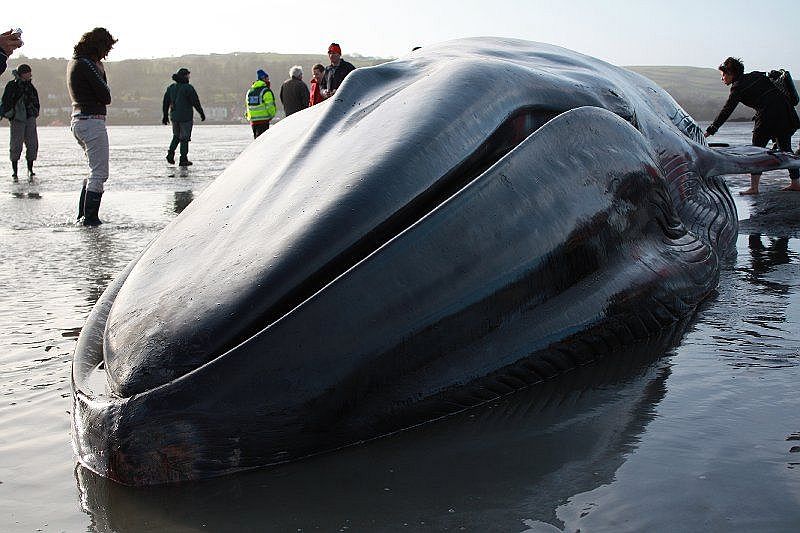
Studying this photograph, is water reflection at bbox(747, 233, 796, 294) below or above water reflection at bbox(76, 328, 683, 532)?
below

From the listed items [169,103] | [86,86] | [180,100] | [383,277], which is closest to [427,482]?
[383,277]

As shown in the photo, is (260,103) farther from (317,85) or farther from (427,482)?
(427,482)

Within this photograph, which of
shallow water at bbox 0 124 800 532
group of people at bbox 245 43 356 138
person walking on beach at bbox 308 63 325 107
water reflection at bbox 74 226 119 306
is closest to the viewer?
shallow water at bbox 0 124 800 532

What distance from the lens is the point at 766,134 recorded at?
42.8 feet

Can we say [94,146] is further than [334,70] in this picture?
No

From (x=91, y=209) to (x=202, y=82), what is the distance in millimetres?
141987

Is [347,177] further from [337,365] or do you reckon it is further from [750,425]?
[750,425]

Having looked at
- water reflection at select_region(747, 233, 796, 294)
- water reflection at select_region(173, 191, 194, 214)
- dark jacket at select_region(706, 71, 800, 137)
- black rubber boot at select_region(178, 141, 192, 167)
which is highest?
dark jacket at select_region(706, 71, 800, 137)

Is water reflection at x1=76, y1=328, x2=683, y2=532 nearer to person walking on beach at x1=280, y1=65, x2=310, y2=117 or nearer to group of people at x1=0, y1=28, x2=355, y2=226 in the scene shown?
group of people at x1=0, y1=28, x2=355, y2=226

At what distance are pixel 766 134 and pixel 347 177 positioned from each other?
37.4 ft

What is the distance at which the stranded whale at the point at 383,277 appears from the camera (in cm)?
257

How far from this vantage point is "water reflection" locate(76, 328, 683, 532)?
2.30 meters

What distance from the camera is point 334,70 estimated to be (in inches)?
663

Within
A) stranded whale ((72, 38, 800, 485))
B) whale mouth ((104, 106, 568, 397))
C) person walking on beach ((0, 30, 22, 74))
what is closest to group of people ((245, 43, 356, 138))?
person walking on beach ((0, 30, 22, 74))
